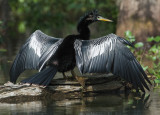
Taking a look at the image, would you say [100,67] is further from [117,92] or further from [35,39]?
[35,39]

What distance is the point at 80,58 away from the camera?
702 cm

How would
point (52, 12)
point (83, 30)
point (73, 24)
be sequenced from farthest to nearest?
1. point (52, 12)
2. point (73, 24)
3. point (83, 30)

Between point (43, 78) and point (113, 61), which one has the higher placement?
point (113, 61)

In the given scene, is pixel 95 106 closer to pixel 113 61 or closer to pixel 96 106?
pixel 96 106

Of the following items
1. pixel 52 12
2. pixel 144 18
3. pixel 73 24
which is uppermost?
pixel 52 12

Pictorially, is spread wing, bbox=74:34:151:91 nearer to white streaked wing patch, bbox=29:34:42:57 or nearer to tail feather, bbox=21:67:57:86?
tail feather, bbox=21:67:57:86

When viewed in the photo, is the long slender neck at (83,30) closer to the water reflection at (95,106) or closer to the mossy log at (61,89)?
the mossy log at (61,89)

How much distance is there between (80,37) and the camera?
7.97 meters

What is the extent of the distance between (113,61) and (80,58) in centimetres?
52

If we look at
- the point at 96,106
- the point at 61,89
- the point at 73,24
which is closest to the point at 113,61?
the point at 96,106

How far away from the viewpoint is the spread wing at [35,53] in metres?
7.48

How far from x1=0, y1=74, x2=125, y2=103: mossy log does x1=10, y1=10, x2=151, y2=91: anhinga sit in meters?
0.17

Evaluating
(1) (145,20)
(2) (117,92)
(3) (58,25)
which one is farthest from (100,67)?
(3) (58,25)

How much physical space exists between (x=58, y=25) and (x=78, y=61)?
15540mm
